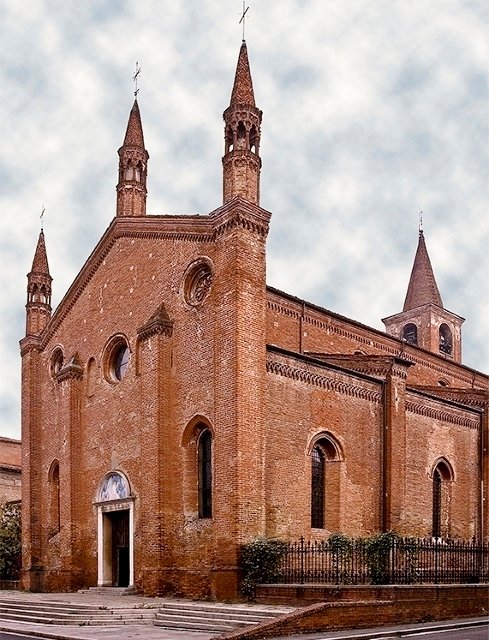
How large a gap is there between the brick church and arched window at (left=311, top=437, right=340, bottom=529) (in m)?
0.06

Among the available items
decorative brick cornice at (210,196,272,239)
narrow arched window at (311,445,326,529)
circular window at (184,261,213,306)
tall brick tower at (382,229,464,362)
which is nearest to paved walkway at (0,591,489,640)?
narrow arched window at (311,445,326,529)

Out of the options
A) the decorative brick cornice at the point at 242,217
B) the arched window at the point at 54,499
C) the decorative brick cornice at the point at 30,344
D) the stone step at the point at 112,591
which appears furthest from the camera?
the decorative brick cornice at the point at 30,344

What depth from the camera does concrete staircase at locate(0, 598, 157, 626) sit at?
1841 centimetres

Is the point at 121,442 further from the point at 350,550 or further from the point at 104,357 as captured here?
the point at 350,550

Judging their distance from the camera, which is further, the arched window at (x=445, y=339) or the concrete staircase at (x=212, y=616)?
the arched window at (x=445, y=339)

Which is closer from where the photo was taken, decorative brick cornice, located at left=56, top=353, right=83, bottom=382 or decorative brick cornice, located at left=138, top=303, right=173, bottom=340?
decorative brick cornice, located at left=138, top=303, right=173, bottom=340

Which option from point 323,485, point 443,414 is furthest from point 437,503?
point 323,485

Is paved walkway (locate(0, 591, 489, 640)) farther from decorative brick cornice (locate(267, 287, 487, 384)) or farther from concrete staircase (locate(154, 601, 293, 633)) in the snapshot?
decorative brick cornice (locate(267, 287, 487, 384))

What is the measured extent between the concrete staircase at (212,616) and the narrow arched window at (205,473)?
357 cm

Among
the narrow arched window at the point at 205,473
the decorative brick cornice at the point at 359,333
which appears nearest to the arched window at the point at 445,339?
the decorative brick cornice at the point at 359,333

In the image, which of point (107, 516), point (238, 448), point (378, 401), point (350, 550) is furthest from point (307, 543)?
point (107, 516)

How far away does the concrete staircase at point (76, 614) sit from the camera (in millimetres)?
18406

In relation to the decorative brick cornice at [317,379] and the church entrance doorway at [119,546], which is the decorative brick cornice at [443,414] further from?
the church entrance doorway at [119,546]

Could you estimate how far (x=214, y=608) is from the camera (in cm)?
1820
